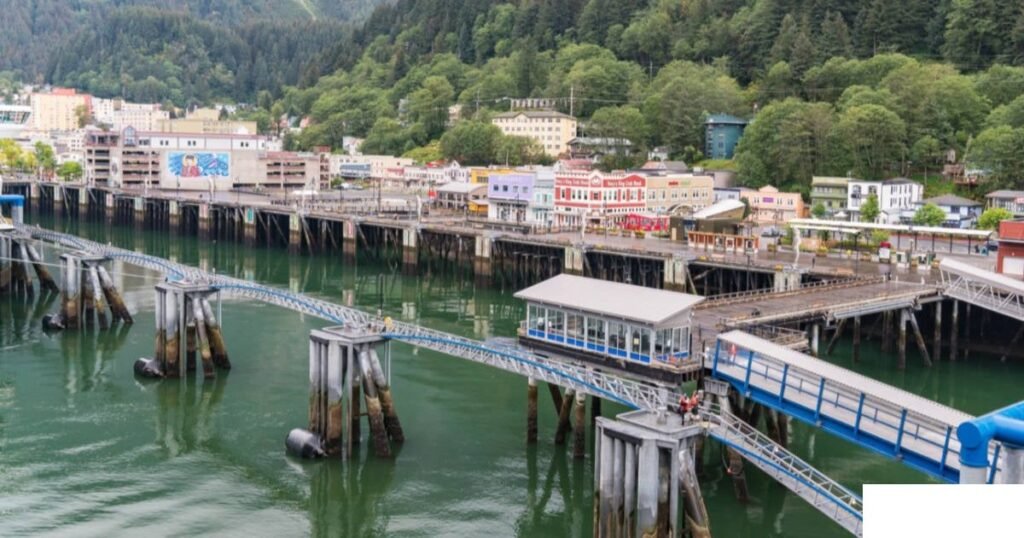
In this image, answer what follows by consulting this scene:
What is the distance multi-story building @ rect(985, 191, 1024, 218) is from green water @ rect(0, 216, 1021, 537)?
3084 cm

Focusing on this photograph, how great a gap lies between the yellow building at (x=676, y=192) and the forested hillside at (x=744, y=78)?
18.5ft

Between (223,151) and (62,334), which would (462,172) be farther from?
(62,334)

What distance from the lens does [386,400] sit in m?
33.8

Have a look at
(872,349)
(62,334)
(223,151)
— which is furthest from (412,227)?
(223,151)

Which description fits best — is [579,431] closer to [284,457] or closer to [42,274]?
[284,457]

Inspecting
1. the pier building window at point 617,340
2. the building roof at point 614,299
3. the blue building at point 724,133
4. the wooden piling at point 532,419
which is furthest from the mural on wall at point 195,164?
the pier building window at point 617,340

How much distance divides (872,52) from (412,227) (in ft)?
209

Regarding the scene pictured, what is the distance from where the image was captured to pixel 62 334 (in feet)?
170

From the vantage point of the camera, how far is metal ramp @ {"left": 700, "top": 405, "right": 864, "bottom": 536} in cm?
2406

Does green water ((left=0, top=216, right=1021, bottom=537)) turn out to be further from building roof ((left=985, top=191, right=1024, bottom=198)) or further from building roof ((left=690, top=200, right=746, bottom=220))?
building roof ((left=985, top=191, right=1024, bottom=198))

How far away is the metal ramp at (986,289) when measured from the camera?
154 ft

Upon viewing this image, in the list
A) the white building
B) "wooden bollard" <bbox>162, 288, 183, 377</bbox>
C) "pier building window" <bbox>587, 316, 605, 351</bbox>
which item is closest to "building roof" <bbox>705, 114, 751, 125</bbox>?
the white building

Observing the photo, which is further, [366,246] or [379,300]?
[366,246]

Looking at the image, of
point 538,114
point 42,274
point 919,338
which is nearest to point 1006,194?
point 919,338
